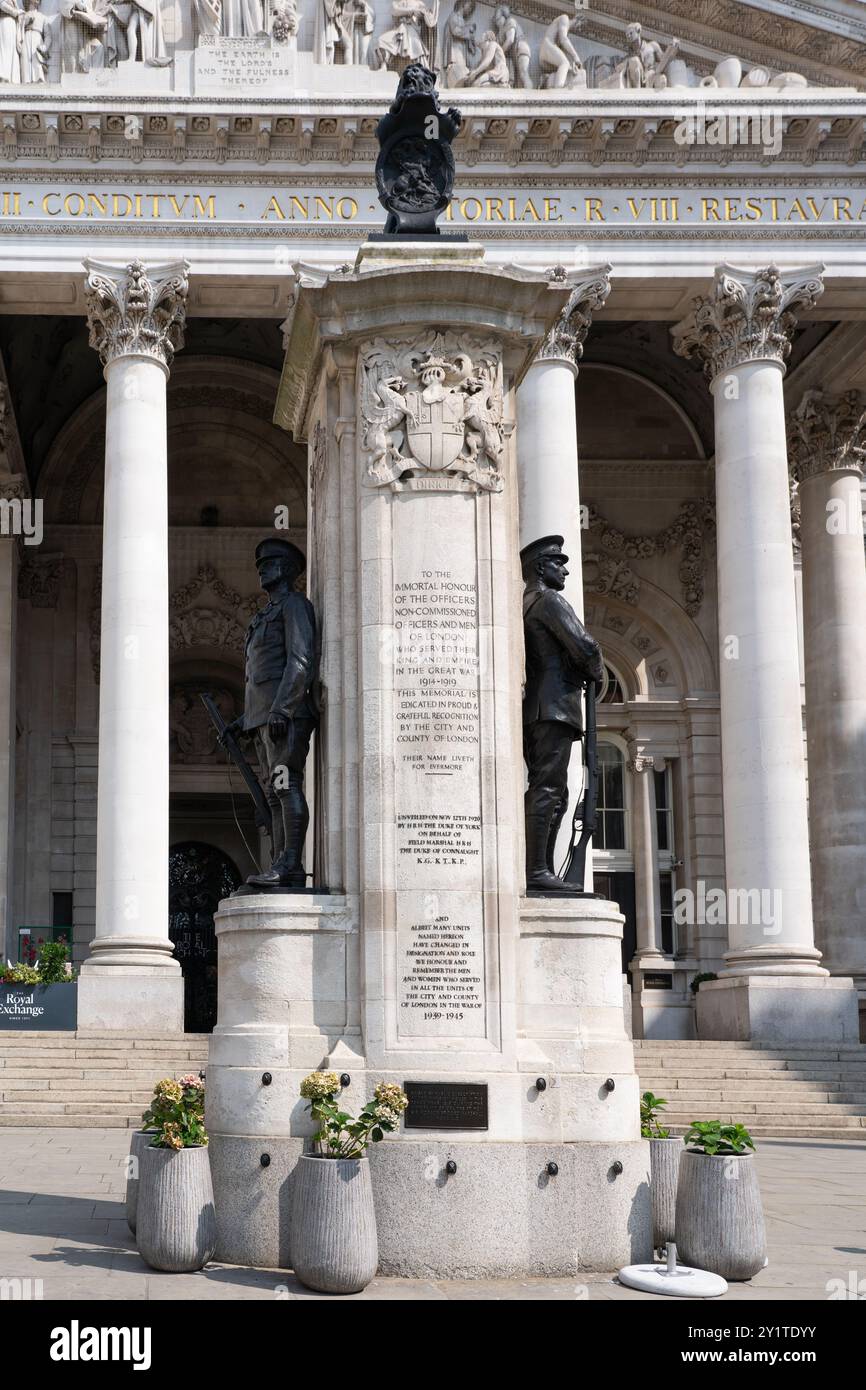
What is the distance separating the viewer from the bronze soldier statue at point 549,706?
502 inches

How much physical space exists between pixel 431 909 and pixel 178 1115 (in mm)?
2229

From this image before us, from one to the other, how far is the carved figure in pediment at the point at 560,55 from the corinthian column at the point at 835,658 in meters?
9.86

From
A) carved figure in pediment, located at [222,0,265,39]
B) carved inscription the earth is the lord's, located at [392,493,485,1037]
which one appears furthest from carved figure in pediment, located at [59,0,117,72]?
carved inscription the earth is the lord's, located at [392,493,485,1037]


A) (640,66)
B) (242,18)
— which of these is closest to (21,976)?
(242,18)

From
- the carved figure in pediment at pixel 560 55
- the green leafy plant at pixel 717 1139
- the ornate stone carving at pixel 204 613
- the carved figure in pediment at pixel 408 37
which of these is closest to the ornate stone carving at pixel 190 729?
the ornate stone carving at pixel 204 613

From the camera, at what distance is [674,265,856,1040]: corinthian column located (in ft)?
101

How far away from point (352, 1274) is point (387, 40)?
29.2 metres

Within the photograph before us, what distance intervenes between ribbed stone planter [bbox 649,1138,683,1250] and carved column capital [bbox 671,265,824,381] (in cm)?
2366

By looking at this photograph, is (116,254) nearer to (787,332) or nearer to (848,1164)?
(787,332)

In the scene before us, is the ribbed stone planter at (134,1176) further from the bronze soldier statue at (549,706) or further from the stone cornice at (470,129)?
the stone cornice at (470,129)

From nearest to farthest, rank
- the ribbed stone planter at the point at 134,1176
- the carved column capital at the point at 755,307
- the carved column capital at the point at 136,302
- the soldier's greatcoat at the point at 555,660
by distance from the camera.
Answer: the ribbed stone planter at the point at 134,1176
the soldier's greatcoat at the point at 555,660
the carved column capital at the point at 136,302
the carved column capital at the point at 755,307

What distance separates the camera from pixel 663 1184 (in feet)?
40.0
